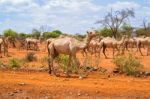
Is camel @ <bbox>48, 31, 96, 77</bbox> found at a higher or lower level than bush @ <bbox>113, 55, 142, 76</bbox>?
higher

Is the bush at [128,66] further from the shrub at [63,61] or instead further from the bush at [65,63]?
the shrub at [63,61]

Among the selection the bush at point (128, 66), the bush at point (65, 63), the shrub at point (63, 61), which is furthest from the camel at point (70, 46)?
the bush at point (128, 66)

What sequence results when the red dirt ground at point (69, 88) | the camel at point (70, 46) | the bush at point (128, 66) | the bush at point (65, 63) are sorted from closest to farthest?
1. the red dirt ground at point (69, 88)
2. the camel at point (70, 46)
3. the bush at point (128, 66)
4. the bush at point (65, 63)

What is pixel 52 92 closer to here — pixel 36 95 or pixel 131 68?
pixel 36 95

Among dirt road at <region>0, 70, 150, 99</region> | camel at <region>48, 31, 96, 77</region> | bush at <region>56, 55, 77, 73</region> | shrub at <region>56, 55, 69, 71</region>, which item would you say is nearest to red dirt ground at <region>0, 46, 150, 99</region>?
dirt road at <region>0, 70, 150, 99</region>

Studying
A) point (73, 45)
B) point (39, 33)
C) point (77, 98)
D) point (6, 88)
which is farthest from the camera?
point (39, 33)

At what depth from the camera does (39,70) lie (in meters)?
22.5

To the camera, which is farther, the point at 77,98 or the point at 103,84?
the point at 103,84

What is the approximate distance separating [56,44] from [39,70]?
2.61 m

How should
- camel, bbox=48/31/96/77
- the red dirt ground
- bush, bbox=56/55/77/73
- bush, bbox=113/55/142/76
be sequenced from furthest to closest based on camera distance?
bush, bbox=56/55/77/73, bush, bbox=113/55/142/76, camel, bbox=48/31/96/77, the red dirt ground

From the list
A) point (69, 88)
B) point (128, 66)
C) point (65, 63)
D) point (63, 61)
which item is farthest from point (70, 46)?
point (69, 88)

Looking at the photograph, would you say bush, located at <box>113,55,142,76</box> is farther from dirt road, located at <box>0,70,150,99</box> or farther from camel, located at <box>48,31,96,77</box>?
camel, located at <box>48,31,96,77</box>

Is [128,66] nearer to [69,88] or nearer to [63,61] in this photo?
[63,61]

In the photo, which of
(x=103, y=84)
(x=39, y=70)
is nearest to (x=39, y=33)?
(x=39, y=70)
